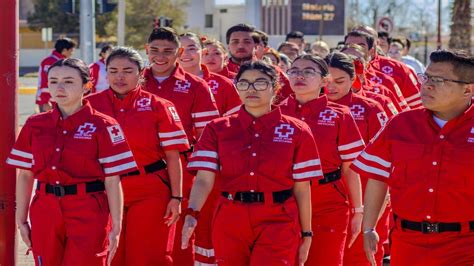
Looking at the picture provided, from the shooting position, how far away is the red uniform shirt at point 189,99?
8.32 metres

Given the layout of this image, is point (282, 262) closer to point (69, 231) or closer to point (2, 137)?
point (69, 231)

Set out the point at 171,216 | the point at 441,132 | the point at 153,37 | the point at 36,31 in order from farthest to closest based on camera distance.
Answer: the point at 36,31
the point at 153,37
the point at 171,216
the point at 441,132

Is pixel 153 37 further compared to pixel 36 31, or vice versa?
pixel 36 31

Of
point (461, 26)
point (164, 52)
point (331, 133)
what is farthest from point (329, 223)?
point (461, 26)

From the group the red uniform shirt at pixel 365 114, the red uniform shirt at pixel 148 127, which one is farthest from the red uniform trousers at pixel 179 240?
the red uniform shirt at pixel 365 114

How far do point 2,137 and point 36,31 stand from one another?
62705 millimetres

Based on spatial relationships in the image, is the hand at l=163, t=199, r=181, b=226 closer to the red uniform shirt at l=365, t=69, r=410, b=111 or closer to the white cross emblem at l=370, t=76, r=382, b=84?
the red uniform shirt at l=365, t=69, r=410, b=111

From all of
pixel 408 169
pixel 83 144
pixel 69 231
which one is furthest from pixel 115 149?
pixel 408 169

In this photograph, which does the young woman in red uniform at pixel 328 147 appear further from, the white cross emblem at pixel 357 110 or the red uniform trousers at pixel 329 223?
the white cross emblem at pixel 357 110

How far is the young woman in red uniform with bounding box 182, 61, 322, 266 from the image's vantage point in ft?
20.3

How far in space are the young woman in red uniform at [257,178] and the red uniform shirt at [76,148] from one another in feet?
1.74

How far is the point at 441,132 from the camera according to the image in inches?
220

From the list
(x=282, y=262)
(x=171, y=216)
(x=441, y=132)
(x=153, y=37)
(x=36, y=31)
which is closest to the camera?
(x=441, y=132)

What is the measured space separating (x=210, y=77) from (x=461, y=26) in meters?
18.6
